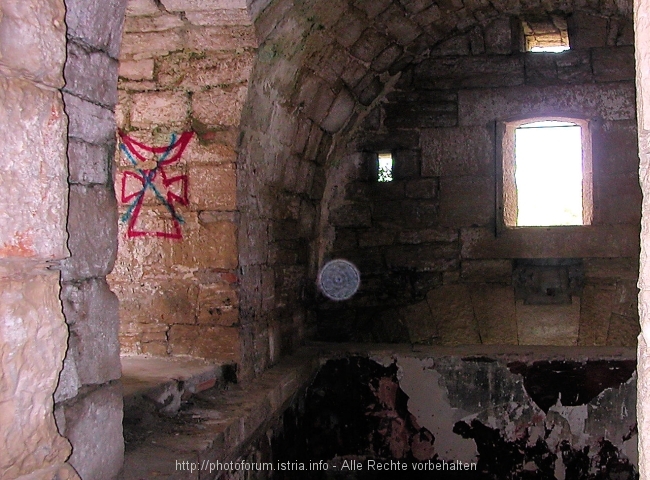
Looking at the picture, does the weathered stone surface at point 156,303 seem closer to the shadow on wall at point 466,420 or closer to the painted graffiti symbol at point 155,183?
the painted graffiti symbol at point 155,183

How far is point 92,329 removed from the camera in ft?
6.00

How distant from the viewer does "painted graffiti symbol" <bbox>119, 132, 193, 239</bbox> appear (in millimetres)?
3127

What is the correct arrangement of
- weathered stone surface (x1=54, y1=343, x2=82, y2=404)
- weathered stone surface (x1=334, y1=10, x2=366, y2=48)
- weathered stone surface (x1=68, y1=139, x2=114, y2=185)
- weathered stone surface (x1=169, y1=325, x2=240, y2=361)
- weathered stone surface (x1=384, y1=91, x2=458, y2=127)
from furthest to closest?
weathered stone surface (x1=384, y1=91, x2=458, y2=127) → weathered stone surface (x1=334, y1=10, x2=366, y2=48) → weathered stone surface (x1=169, y1=325, x2=240, y2=361) → weathered stone surface (x1=68, y1=139, x2=114, y2=185) → weathered stone surface (x1=54, y1=343, x2=82, y2=404)

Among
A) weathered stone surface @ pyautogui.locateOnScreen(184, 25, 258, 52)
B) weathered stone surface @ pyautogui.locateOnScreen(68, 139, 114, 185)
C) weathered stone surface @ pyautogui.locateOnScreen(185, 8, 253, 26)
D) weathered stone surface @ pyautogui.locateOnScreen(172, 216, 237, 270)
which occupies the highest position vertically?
weathered stone surface @ pyautogui.locateOnScreen(185, 8, 253, 26)

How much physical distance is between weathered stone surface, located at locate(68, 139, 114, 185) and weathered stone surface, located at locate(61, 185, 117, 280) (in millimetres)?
27

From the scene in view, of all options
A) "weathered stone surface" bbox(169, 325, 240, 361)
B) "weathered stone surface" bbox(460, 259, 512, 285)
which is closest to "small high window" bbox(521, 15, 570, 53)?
"weathered stone surface" bbox(460, 259, 512, 285)

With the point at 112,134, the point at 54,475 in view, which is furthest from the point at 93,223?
the point at 54,475

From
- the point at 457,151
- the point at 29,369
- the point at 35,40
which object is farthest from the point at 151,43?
the point at 457,151

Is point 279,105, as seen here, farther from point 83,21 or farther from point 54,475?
point 54,475

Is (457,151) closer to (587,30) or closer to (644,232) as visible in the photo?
(587,30)

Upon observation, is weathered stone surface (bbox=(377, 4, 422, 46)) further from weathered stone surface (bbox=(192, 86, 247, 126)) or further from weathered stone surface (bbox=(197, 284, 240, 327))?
weathered stone surface (bbox=(197, 284, 240, 327))

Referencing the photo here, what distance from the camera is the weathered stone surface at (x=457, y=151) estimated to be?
4.99 meters

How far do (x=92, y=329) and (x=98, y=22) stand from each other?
0.92 m

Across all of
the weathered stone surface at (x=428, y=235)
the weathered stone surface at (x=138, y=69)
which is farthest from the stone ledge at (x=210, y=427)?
the weathered stone surface at (x=428, y=235)
